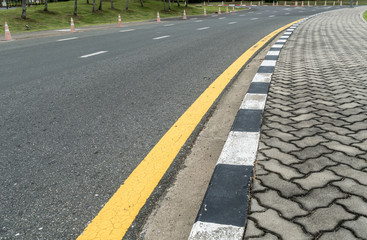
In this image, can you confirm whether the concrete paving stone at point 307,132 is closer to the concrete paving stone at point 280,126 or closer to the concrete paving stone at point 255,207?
the concrete paving stone at point 280,126

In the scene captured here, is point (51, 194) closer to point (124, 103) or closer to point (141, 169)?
point (141, 169)

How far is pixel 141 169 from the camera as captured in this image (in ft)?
8.30

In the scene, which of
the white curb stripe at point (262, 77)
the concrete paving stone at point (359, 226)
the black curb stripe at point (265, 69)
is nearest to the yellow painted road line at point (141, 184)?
the concrete paving stone at point (359, 226)

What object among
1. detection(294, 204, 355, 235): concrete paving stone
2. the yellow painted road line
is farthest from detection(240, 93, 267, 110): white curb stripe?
detection(294, 204, 355, 235): concrete paving stone

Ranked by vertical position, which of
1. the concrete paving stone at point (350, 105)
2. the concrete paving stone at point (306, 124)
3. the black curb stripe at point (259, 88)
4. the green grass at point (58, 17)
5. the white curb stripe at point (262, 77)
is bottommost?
the concrete paving stone at point (306, 124)

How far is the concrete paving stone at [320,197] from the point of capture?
6.63ft

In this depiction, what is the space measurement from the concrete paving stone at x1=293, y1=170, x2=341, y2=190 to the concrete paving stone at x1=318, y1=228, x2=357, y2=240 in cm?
44

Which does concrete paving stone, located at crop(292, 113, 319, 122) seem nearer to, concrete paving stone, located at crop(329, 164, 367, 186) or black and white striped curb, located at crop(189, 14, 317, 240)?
black and white striped curb, located at crop(189, 14, 317, 240)

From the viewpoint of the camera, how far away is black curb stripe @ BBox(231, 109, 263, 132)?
321 cm

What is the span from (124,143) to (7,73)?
413cm

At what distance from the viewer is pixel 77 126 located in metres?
3.38

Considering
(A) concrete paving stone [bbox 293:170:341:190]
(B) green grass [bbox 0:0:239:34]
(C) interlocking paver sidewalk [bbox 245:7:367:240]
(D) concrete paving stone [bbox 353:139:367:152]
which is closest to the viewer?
(C) interlocking paver sidewalk [bbox 245:7:367:240]

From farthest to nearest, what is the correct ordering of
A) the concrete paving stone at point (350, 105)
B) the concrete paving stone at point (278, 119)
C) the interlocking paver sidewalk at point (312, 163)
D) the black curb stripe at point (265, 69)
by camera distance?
the black curb stripe at point (265, 69) < the concrete paving stone at point (350, 105) < the concrete paving stone at point (278, 119) < the interlocking paver sidewalk at point (312, 163)

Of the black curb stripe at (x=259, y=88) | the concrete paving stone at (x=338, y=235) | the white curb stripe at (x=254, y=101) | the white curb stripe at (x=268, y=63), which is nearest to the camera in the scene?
the concrete paving stone at (x=338, y=235)
